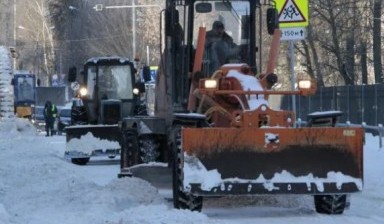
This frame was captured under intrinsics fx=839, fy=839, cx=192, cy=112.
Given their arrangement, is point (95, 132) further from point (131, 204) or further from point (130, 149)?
point (131, 204)

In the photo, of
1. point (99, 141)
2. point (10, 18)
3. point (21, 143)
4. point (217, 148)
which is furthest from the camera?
point (10, 18)

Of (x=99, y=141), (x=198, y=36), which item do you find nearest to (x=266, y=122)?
(x=198, y=36)

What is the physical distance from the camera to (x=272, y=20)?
521 inches

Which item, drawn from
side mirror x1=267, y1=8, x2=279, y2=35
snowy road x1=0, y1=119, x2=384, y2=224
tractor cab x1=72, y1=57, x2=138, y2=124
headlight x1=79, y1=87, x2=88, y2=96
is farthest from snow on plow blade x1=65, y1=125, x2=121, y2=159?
side mirror x1=267, y1=8, x2=279, y2=35

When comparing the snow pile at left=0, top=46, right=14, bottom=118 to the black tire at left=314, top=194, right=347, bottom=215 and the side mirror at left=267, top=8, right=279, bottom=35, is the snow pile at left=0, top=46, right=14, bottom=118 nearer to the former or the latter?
the side mirror at left=267, top=8, right=279, bottom=35

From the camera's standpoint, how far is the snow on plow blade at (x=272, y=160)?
1063 centimetres

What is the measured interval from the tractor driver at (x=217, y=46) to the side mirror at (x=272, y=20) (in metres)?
0.81

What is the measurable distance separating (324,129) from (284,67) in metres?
31.1

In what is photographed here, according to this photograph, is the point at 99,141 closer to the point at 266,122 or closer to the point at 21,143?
the point at 21,143

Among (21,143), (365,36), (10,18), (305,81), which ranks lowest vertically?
(21,143)

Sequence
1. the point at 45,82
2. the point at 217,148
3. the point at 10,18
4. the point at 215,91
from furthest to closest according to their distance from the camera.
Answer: the point at 45,82, the point at 10,18, the point at 215,91, the point at 217,148

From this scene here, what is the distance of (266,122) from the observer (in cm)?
1134

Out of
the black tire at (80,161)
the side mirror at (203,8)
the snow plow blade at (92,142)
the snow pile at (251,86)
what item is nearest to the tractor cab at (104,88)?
the black tire at (80,161)

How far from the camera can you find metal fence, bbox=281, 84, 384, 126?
30009 mm
